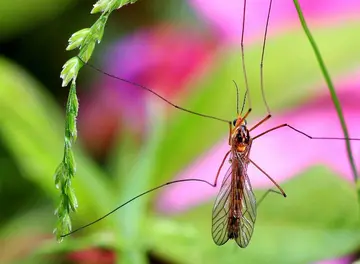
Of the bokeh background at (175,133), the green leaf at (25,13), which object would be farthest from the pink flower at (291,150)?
the green leaf at (25,13)

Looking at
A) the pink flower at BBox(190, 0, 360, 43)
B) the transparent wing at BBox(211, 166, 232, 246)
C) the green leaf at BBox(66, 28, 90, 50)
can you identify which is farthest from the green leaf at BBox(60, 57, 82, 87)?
the pink flower at BBox(190, 0, 360, 43)

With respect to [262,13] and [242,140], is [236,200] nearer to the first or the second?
[242,140]

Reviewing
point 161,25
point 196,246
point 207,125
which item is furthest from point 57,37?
point 196,246

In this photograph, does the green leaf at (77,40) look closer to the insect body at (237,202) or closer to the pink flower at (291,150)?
the insect body at (237,202)

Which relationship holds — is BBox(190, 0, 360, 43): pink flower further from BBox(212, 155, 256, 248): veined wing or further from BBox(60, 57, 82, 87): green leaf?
BBox(60, 57, 82, 87): green leaf

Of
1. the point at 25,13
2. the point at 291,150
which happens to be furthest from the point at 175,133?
the point at 25,13

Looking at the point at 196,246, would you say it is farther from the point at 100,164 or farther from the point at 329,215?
the point at 100,164
